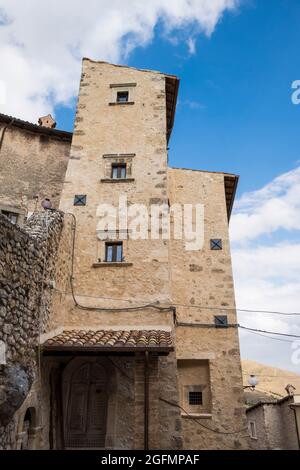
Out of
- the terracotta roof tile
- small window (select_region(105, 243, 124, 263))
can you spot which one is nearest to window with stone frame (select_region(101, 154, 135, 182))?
small window (select_region(105, 243, 124, 263))

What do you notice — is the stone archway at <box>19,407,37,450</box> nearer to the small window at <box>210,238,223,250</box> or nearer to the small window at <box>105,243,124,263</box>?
the small window at <box>105,243,124,263</box>

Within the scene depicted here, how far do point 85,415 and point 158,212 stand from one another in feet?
18.4

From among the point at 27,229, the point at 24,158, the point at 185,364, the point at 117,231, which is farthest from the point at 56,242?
the point at 24,158

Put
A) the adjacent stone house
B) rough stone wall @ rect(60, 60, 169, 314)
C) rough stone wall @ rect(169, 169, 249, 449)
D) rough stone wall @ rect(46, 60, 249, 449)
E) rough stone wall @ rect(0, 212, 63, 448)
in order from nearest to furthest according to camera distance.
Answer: rough stone wall @ rect(0, 212, 63, 448) < rough stone wall @ rect(46, 60, 249, 449) < rough stone wall @ rect(60, 60, 169, 314) < rough stone wall @ rect(169, 169, 249, 449) < the adjacent stone house

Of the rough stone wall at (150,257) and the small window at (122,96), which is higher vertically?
the small window at (122,96)

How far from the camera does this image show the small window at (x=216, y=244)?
11984 millimetres

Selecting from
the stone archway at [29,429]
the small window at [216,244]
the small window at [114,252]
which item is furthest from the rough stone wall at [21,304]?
the small window at [216,244]

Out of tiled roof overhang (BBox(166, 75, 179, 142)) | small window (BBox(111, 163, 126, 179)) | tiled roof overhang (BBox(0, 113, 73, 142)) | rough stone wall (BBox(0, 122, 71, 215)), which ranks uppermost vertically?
tiled roof overhang (BBox(166, 75, 179, 142))

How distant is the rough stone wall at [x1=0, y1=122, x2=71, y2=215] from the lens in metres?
12.8

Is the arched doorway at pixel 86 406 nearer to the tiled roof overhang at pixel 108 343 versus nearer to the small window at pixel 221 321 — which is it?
the tiled roof overhang at pixel 108 343

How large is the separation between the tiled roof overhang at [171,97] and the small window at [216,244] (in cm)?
603

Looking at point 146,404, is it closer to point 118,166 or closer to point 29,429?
point 29,429

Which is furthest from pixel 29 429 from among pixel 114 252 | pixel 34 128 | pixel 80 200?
pixel 34 128

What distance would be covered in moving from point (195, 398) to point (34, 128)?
1180 cm
